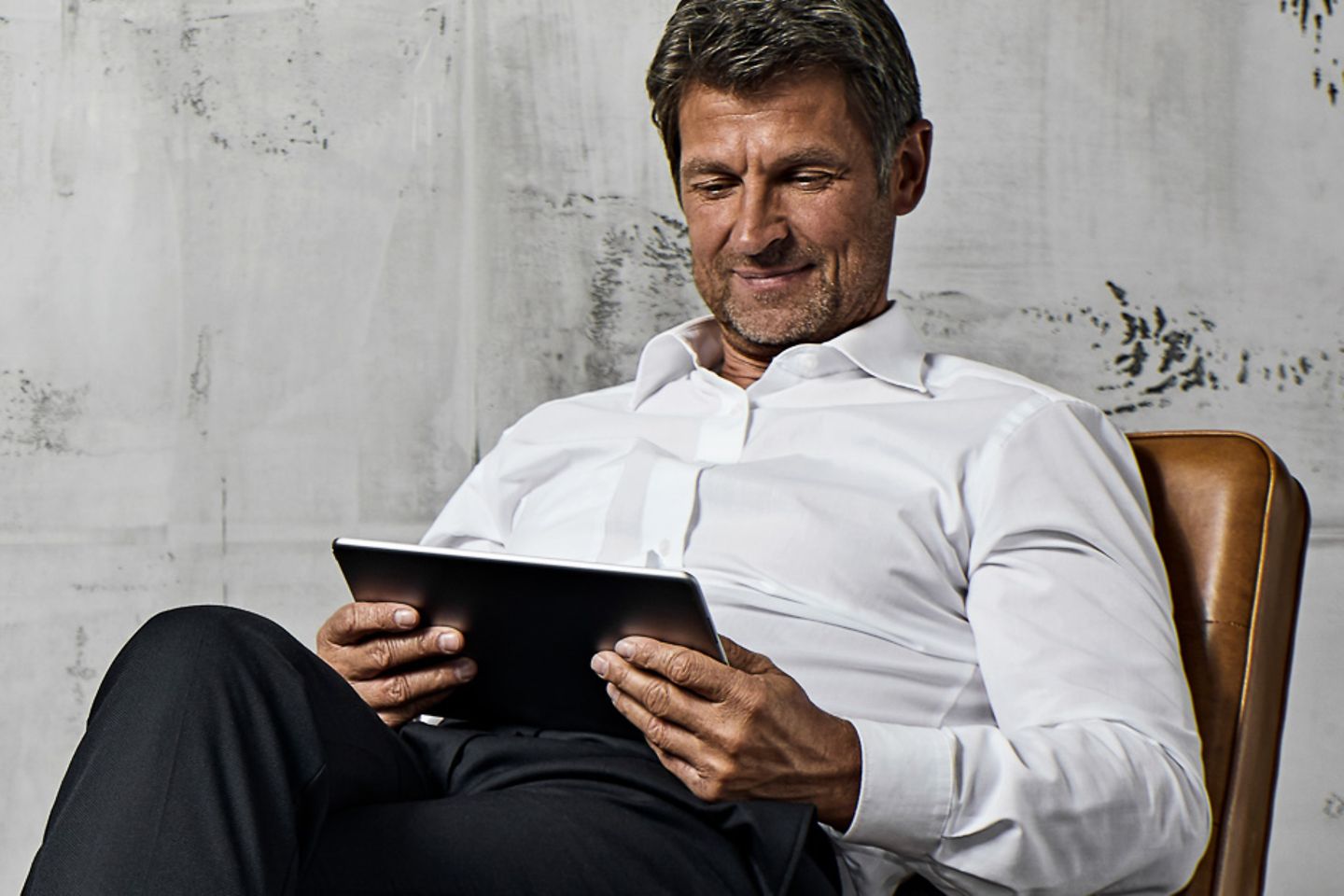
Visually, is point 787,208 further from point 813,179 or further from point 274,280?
point 274,280

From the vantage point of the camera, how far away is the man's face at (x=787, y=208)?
158 centimetres

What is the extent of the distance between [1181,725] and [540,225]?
136cm

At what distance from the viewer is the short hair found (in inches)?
61.7

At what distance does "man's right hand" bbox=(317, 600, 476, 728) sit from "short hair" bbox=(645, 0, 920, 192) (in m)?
0.74

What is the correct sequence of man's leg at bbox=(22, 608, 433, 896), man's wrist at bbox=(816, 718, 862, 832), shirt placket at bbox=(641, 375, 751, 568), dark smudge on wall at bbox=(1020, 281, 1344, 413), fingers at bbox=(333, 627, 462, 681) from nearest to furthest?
man's leg at bbox=(22, 608, 433, 896) < man's wrist at bbox=(816, 718, 862, 832) < fingers at bbox=(333, 627, 462, 681) < shirt placket at bbox=(641, 375, 751, 568) < dark smudge on wall at bbox=(1020, 281, 1344, 413)

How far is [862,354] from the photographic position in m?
1.59

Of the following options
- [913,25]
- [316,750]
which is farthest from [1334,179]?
[316,750]

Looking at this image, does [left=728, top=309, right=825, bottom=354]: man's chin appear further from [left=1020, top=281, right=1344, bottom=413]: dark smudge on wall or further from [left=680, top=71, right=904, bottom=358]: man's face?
[left=1020, top=281, right=1344, bottom=413]: dark smudge on wall

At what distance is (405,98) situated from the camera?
2236 mm

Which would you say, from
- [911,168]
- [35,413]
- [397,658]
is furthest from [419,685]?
[35,413]

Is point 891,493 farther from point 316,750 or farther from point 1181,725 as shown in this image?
point 316,750

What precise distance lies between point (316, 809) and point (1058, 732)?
23.7 inches

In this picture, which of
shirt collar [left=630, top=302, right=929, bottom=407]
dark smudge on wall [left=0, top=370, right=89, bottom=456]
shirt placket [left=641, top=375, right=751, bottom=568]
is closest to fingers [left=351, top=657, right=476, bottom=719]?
shirt placket [left=641, top=375, right=751, bottom=568]

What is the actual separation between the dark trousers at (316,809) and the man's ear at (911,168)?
2.66 feet
